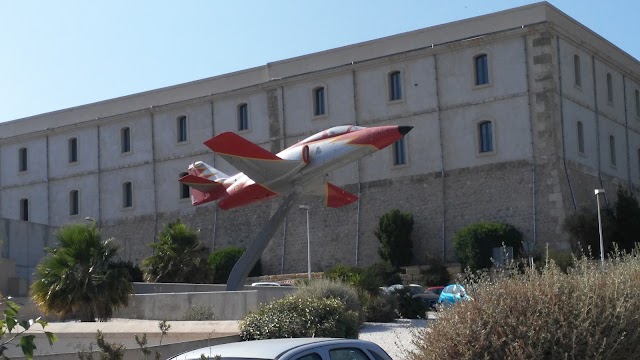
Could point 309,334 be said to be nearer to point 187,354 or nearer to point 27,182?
point 187,354

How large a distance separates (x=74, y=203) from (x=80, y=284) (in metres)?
34.8

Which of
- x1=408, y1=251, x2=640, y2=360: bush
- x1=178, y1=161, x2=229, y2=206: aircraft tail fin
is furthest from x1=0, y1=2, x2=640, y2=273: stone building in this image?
x1=408, y1=251, x2=640, y2=360: bush

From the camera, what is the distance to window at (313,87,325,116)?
54463mm

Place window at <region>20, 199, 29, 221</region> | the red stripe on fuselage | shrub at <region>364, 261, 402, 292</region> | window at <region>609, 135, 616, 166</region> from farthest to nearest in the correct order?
window at <region>20, 199, 29, 221</region> → window at <region>609, 135, 616, 166</region> → shrub at <region>364, 261, 402, 292</region> → the red stripe on fuselage

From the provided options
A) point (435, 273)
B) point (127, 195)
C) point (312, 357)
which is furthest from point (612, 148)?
point (312, 357)

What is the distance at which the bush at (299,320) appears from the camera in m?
19.3

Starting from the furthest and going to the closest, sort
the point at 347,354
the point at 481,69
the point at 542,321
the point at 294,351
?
1. the point at 481,69
2. the point at 542,321
3. the point at 347,354
4. the point at 294,351

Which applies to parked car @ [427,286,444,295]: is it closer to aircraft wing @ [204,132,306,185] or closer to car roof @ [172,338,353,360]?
aircraft wing @ [204,132,306,185]

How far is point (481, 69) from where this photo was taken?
49.9 meters

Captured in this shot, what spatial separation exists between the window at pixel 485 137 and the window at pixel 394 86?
4.97 metres

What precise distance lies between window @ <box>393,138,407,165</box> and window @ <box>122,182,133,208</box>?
17962 millimetres

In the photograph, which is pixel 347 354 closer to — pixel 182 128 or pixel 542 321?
pixel 542 321

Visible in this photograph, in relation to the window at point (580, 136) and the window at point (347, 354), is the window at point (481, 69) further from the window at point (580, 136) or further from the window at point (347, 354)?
the window at point (347, 354)

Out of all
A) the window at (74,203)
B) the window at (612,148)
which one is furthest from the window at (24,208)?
the window at (612,148)
